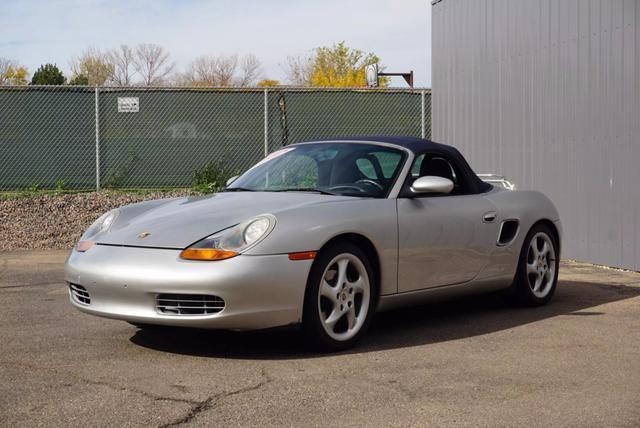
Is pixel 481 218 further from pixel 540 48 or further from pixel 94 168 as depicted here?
pixel 94 168

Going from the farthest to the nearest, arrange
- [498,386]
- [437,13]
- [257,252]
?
1. [437,13]
2. [257,252]
3. [498,386]

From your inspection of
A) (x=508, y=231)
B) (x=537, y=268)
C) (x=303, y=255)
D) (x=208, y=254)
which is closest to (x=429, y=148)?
(x=508, y=231)

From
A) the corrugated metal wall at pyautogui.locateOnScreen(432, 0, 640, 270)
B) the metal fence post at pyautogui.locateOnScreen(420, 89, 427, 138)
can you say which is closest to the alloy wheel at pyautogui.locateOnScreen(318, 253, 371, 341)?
the corrugated metal wall at pyautogui.locateOnScreen(432, 0, 640, 270)

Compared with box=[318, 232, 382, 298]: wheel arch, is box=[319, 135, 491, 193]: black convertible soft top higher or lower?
higher

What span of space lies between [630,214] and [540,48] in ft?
8.22

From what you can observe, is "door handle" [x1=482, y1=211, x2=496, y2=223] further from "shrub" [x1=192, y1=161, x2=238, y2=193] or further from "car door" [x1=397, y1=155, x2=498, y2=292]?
"shrub" [x1=192, y1=161, x2=238, y2=193]

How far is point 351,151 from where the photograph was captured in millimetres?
6668

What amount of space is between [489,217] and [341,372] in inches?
87.8

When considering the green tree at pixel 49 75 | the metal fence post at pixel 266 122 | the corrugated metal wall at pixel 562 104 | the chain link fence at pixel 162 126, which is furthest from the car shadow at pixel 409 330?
the green tree at pixel 49 75

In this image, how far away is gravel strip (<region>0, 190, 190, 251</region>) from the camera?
12305 mm

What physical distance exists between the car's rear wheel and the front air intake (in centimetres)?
287

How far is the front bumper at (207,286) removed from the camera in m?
5.25

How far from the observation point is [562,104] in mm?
10953

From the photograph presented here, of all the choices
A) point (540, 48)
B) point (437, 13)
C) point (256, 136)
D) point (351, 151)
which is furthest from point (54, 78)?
point (351, 151)
